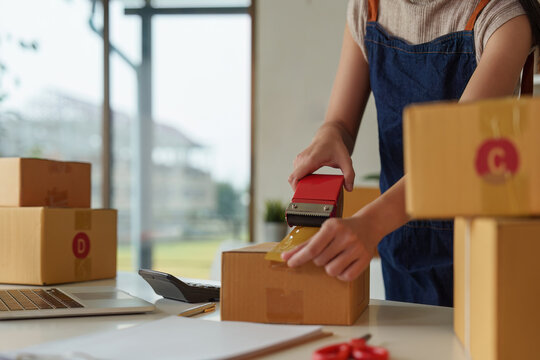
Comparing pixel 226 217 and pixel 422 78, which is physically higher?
pixel 422 78

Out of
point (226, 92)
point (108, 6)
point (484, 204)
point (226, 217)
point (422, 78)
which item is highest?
point (108, 6)

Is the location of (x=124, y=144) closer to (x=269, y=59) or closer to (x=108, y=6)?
(x=108, y=6)

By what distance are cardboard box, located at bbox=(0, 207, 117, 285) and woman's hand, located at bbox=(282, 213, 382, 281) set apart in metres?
0.65

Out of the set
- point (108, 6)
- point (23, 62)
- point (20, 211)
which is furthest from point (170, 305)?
point (108, 6)

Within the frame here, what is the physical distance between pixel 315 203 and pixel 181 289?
0.90 ft

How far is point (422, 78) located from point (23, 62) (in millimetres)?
2501

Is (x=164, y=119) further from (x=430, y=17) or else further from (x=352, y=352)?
(x=352, y=352)

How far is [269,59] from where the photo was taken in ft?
10.4

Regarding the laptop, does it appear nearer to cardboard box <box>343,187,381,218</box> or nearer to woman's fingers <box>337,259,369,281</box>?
woman's fingers <box>337,259,369,281</box>

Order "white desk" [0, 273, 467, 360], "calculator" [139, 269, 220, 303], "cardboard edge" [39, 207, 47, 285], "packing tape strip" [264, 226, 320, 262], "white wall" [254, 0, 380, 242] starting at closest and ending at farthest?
"white desk" [0, 273, 467, 360], "packing tape strip" [264, 226, 320, 262], "calculator" [139, 269, 220, 303], "cardboard edge" [39, 207, 47, 285], "white wall" [254, 0, 380, 242]

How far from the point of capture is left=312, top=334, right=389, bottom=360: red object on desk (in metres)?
0.52

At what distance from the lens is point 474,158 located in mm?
504

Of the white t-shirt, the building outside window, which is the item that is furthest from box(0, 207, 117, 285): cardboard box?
the building outside window

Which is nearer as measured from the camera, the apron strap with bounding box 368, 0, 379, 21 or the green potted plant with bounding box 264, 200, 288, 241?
the apron strap with bounding box 368, 0, 379, 21
